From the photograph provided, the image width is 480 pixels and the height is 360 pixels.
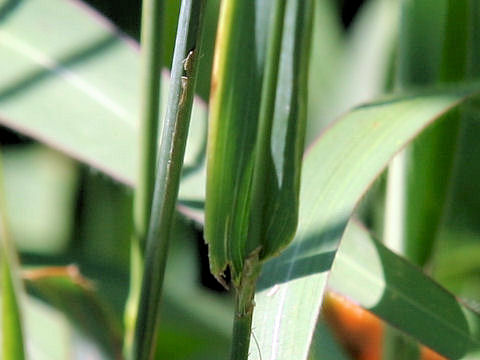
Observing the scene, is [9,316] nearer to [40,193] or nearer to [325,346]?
[325,346]

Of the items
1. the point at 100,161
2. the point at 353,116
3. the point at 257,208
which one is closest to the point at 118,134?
the point at 100,161

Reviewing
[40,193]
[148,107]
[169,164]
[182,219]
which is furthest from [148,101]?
[40,193]

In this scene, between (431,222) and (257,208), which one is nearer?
(257,208)

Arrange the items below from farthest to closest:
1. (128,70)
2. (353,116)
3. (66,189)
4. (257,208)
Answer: (66,189), (128,70), (353,116), (257,208)

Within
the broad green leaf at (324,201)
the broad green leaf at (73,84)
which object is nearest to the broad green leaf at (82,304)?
the broad green leaf at (73,84)

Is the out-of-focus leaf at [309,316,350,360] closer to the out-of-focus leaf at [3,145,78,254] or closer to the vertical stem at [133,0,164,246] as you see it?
the vertical stem at [133,0,164,246]

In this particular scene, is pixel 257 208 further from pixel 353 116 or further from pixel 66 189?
pixel 66 189

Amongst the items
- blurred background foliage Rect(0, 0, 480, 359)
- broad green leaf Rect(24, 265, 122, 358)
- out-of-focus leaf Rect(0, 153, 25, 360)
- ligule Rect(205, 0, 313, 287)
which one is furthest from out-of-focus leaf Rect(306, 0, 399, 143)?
ligule Rect(205, 0, 313, 287)
